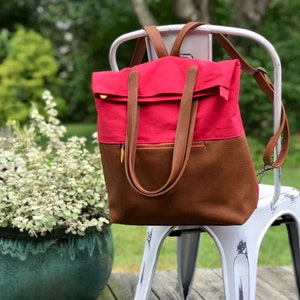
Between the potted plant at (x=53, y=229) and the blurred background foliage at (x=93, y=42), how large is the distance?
21.8 feet

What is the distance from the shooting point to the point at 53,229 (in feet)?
9.65

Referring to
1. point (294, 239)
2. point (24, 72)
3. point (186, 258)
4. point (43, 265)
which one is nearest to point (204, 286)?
point (186, 258)

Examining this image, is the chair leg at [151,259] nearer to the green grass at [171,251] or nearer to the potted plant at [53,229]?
the potted plant at [53,229]

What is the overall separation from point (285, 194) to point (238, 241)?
382 mm

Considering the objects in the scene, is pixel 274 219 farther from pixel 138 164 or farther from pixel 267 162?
pixel 138 164

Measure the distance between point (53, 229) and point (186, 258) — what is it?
670 millimetres

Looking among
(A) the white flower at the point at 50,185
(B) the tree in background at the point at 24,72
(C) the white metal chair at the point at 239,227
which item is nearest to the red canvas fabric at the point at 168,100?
(C) the white metal chair at the point at 239,227

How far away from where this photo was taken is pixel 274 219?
2.62 metres

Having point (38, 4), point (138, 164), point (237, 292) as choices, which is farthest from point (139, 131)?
point (38, 4)

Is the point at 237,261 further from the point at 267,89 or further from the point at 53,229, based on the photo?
the point at 53,229

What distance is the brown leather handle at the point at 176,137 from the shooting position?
2.14 m

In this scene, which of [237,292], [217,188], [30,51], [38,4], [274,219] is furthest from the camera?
[38,4]

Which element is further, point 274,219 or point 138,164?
point 274,219

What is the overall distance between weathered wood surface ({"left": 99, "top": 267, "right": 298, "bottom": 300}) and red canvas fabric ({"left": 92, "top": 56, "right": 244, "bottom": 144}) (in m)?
1.31
